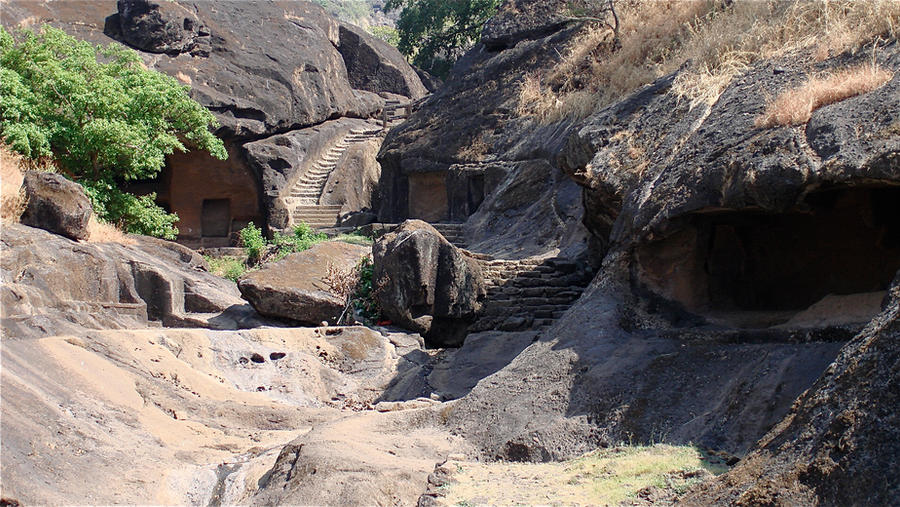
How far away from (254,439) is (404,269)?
5.14 m

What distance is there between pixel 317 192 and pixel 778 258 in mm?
18788

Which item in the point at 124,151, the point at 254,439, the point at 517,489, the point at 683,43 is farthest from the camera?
the point at 124,151

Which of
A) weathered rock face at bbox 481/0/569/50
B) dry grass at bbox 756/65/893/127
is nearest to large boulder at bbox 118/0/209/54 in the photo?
weathered rock face at bbox 481/0/569/50

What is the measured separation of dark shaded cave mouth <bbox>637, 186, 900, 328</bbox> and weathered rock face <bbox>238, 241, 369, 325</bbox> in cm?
601

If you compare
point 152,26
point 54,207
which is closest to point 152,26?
point 152,26

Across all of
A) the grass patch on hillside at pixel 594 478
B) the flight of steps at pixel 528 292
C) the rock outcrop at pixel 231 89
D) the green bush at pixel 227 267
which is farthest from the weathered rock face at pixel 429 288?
the rock outcrop at pixel 231 89

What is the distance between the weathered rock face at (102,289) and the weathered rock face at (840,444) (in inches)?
265

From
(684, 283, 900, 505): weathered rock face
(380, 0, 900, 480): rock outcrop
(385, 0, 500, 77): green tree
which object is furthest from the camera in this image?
(385, 0, 500, 77): green tree

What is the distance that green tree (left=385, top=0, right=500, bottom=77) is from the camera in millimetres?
33406

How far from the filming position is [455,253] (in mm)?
13109

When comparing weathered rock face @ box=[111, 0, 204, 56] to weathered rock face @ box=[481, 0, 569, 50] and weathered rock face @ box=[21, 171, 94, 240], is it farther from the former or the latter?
weathered rock face @ box=[21, 171, 94, 240]

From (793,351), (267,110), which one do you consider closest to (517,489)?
(793,351)

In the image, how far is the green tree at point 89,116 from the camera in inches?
635

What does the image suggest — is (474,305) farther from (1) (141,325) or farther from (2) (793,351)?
(2) (793,351)
